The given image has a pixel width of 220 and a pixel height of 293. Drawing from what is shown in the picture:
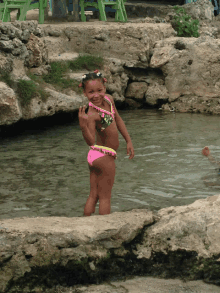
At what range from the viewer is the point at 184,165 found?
20.7ft

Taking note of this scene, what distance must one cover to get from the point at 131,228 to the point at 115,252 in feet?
0.70

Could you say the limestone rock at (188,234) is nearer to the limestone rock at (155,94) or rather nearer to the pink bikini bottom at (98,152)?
the pink bikini bottom at (98,152)

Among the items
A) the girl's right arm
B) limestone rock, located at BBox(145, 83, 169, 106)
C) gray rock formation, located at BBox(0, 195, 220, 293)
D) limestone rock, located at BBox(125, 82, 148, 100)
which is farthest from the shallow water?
limestone rock, located at BBox(125, 82, 148, 100)

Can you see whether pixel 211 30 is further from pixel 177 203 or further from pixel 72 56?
pixel 177 203

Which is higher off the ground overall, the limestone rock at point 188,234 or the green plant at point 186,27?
the green plant at point 186,27

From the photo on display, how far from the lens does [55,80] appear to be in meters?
10.0

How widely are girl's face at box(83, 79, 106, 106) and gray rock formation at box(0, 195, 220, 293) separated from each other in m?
1.29

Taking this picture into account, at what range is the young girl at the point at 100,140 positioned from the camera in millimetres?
3971

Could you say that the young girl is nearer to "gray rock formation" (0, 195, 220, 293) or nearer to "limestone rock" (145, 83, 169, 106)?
"gray rock formation" (0, 195, 220, 293)

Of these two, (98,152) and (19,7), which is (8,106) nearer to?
(98,152)

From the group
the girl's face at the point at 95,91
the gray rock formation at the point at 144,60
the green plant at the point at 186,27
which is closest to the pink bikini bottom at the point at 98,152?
the girl's face at the point at 95,91

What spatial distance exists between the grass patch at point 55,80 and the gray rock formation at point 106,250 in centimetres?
596

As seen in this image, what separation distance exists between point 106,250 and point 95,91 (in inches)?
62.8

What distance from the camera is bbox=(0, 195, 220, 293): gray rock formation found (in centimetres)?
284
